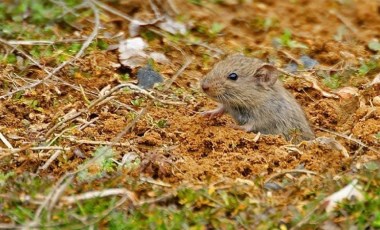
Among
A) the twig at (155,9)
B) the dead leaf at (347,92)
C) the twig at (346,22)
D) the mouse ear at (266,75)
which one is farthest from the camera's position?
the twig at (346,22)

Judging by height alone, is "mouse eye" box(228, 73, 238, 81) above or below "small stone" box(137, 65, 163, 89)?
above

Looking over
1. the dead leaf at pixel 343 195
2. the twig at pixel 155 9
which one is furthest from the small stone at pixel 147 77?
the dead leaf at pixel 343 195

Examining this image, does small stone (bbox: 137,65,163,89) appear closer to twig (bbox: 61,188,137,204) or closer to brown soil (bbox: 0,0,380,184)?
brown soil (bbox: 0,0,380,184)

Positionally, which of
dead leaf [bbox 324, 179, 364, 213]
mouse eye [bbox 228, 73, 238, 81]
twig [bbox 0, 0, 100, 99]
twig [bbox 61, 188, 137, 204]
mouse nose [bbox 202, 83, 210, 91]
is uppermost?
dead leaf [bbox 324, 179, 364, 213]

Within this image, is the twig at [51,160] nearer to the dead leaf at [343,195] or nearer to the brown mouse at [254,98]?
the brown mouse at [254,98]

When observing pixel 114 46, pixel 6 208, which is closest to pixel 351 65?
pixel 114 46

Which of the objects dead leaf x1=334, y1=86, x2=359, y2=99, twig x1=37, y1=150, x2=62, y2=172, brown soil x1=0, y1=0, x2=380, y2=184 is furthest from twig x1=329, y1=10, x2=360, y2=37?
twig x1=37, y1=150, x2=62, y2=172

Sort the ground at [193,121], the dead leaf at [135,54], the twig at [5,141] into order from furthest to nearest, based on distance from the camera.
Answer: the dead leaf at [135,54] → the twig at [5,141] → the ground at [193,121]
